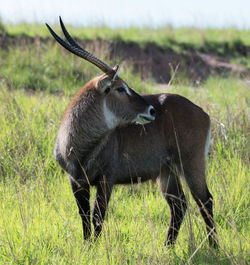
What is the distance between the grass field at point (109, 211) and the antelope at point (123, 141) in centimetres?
15

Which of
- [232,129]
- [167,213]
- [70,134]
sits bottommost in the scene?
[167,213]

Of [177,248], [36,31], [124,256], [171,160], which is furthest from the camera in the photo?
[36,31]

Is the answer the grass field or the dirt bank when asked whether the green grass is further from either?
the dirt bank

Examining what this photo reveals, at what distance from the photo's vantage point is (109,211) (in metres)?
3.99

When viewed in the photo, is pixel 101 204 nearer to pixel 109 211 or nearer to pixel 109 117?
pixel 109 211

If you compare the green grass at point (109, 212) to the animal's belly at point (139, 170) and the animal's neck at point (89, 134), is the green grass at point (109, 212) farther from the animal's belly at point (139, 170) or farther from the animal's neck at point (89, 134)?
the animal's neck at point (89, 134)

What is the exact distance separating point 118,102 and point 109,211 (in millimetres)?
865

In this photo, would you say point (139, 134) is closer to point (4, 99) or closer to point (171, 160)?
point (171, 160)

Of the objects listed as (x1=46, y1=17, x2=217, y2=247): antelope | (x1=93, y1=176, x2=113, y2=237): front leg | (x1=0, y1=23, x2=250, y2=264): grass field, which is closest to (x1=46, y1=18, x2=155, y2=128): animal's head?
(x1=46, y1=17, x2=217, y2=247): antelope

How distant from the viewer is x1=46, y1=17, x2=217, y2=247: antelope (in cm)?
362

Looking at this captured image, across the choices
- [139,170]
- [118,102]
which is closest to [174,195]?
[139,170]

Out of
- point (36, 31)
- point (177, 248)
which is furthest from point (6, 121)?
point (36, 31)

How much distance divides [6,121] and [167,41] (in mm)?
8576

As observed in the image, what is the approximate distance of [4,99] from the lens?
18.2ft
